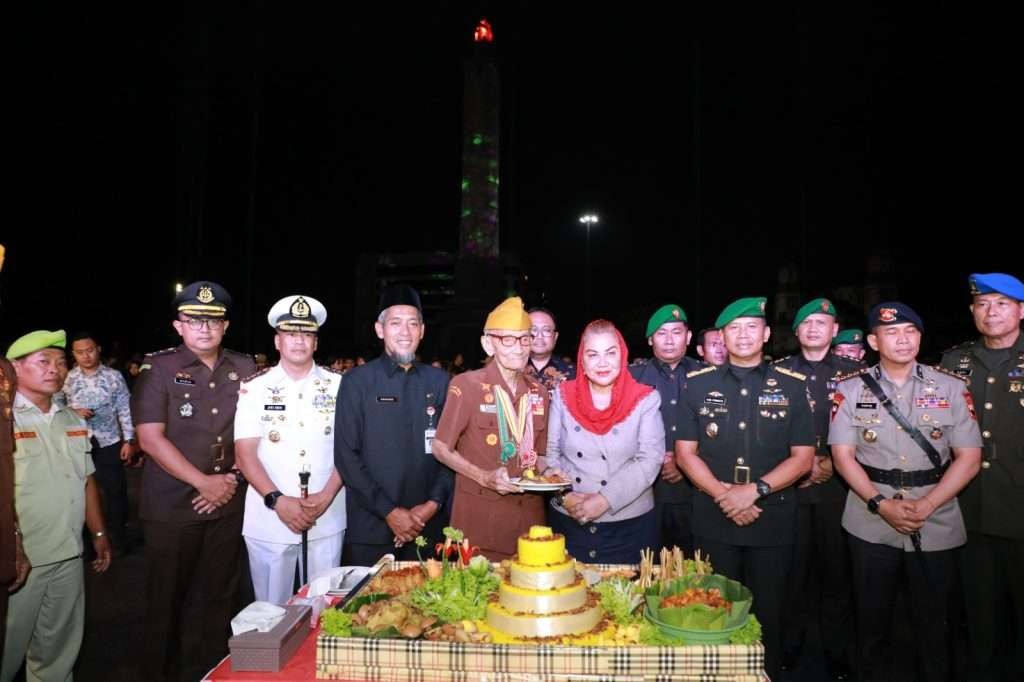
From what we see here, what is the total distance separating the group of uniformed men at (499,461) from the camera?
433 centimetres

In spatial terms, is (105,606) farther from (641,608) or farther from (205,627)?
(641,608)

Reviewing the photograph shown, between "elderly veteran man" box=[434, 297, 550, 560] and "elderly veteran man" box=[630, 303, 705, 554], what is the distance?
6.49 feet

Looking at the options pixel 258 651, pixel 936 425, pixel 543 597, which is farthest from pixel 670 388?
pixel 258 651

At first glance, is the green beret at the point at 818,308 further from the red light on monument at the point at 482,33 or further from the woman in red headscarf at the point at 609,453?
the red light on monument at the point at 482,33

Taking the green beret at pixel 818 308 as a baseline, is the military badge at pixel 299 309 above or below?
below

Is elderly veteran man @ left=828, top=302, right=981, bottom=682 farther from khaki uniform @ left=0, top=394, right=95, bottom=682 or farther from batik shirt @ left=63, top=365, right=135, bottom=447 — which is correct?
batik shirt @ left=63, top=365, right=135, bottom=447

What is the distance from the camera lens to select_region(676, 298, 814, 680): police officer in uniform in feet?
14.3

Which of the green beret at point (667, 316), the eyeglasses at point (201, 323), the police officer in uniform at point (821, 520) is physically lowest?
the police officer in uniform at point (821, 520)

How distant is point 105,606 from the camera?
6258mm

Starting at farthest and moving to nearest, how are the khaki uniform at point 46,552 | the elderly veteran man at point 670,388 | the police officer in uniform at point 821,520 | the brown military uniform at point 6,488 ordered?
the elderly veteran man at point 670,388 < the police officer in uniform at point 821,520 < the khaki uniform at point 46,552 < the brown military uniform at point 6,488

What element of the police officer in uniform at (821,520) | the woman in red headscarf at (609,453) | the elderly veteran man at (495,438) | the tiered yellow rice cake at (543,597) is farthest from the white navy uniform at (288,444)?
the police officer in uniform at (821,520)

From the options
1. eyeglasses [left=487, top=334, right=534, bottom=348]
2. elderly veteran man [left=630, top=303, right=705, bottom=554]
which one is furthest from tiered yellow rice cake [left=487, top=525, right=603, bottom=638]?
elderly veteran man [left=630, top=303, right=705, bottom=554]

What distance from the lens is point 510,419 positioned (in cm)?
452

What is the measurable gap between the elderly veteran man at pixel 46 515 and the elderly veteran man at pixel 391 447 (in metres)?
1.60
